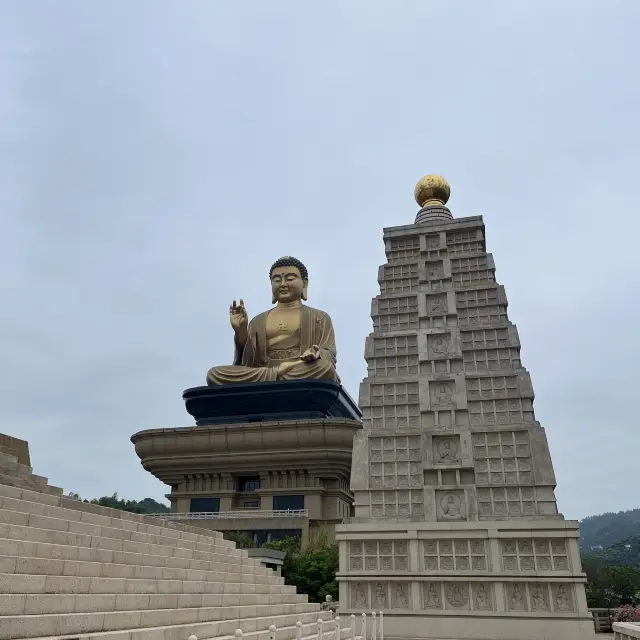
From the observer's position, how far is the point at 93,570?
8.67 m

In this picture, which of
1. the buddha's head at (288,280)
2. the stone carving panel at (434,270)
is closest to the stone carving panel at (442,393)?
the stone carving panel at (434,270)

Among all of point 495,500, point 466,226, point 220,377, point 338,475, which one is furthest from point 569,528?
point 220,377

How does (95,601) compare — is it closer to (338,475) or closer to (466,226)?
(466,226)

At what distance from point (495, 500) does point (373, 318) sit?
27.7 feet

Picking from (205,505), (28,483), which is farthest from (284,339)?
(28,483)

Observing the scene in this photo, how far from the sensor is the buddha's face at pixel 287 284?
51.4 metres

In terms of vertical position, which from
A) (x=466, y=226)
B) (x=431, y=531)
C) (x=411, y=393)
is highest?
(x=466, y=226)

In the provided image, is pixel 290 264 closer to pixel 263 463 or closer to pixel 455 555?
pixel 263 463

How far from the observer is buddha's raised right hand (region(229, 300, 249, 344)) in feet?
166

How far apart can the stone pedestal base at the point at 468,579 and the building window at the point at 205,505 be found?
88.1ft

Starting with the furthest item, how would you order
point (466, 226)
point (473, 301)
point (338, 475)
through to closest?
point (338, 475) → point (466, 226) → point (473, 301)

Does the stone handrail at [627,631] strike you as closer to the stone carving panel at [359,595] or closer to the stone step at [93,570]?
the stone carving panel at [359,595]

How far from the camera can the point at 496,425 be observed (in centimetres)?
2058

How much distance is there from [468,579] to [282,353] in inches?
1307
